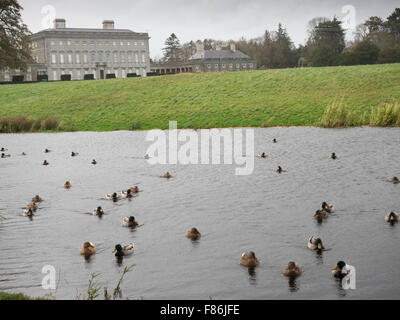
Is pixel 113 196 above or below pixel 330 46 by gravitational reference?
below

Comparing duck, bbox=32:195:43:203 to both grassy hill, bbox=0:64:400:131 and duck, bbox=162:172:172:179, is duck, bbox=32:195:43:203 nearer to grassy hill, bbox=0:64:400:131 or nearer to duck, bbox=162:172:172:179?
duck, bbox=162:172:172:179

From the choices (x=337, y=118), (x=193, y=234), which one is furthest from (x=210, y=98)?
(x=193, y=234)

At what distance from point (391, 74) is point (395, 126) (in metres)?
24.3

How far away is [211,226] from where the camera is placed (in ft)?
55.7

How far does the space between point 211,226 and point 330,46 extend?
339 ft

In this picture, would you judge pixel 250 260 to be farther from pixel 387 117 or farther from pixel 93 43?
pixel 93 43

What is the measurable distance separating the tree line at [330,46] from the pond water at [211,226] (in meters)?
67.3

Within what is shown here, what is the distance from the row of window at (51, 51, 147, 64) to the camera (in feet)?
457

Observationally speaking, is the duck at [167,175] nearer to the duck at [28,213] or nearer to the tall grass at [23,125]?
the duck at [28,213]

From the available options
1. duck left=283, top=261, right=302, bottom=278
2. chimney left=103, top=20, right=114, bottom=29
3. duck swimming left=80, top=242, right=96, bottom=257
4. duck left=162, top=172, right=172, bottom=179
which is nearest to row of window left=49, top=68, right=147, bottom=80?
chimney left=103, top=20, right=114, bottom=29

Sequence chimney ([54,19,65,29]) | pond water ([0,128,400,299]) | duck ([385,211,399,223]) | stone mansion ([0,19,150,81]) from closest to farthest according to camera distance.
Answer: pond water ([0,128,400,299]) → duck ([385,211,399,223]) → stone mansion ([0,19,150,81]) → chimney ([54,19,65,29])

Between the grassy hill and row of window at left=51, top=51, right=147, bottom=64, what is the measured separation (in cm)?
5945

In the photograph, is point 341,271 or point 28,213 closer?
point 341,271
